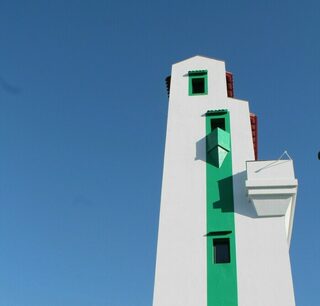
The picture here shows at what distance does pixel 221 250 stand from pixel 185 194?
3.58 meters

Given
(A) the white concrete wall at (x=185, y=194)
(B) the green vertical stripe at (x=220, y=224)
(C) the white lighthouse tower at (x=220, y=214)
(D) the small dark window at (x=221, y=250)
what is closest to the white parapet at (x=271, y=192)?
(C) the white lighthouse tower at (x=220, y=214)

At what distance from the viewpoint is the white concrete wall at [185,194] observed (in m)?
23.4

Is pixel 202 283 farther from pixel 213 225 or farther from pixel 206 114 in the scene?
pixel 206 114

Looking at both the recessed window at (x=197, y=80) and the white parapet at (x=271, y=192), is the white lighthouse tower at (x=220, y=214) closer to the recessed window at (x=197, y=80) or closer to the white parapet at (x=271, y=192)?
the white parapet at (x=271, y=192)

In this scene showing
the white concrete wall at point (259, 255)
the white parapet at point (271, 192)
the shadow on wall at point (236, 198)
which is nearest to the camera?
the white concrete wall at point (259, 255)

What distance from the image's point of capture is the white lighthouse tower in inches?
902

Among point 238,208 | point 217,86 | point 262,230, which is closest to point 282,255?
point 262,230

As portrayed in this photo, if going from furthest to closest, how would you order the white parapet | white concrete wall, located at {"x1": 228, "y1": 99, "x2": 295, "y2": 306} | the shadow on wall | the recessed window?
the recessed window < the shadow on wall < the white parapet < white concrete wall, located at {"x1": 228, "y1": 99, "x2": 295, "y2": 306}

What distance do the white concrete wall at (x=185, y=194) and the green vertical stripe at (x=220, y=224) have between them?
0.29 meters

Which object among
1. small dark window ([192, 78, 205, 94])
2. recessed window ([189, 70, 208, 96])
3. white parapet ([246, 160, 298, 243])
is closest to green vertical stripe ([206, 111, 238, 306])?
white parapet ([246, 160, 298, 243])

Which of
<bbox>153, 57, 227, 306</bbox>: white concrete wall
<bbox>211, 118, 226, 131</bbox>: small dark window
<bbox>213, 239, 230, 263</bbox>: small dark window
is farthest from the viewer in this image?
<bbox>211, 118, 226, 131</bbox>: small dark window

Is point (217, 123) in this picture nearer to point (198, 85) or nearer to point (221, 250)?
point (198, 85)

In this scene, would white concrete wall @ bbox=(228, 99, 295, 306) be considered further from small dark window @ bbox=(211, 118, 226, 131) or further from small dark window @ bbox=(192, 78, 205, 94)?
small dark window @ bbox=(192, 78, 205, 94)

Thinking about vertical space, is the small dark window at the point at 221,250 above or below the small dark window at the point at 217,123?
below
